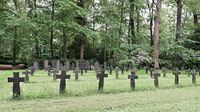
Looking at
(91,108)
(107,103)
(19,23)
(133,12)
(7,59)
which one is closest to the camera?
(91,108)

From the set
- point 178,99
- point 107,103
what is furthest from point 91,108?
point 178,99

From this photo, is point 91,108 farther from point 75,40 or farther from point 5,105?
point 75,40

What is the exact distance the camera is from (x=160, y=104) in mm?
12766

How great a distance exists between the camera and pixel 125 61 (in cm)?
4144

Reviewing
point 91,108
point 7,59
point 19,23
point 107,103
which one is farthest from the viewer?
point 7,59

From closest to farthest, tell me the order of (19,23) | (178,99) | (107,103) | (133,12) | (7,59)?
(107,103) → (178,99) → (19,23) → (133,12) → (7,59)

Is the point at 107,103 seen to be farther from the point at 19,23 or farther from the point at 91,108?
the point at 19,23

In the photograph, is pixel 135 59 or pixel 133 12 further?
pixel 133 12

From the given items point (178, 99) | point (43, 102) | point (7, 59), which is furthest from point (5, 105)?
point (7, 59)

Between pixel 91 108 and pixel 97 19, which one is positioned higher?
pixel 97 19

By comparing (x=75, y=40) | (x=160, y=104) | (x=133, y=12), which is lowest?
(x=160, y=104)

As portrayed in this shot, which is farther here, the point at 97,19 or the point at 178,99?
the point at 97,19

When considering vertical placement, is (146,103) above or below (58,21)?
below

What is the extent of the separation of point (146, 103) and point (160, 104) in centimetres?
46
